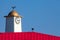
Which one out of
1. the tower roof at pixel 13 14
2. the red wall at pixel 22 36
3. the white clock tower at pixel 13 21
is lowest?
the red wall at pixel 22 36

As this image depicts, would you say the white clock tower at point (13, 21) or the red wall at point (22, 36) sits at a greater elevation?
the white clock tower at point (13, 21)

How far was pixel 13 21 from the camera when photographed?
54500 millimetres

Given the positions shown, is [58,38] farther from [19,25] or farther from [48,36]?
[19,25]

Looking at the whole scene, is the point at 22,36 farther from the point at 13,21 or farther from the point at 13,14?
the point at 13,21

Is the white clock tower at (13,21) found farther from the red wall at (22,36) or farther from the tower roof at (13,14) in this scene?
the red wall at (22,36)

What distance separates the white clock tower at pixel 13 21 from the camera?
53562mm

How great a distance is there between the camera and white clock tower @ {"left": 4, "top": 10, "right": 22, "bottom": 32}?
53.6m

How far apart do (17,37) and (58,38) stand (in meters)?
4.16

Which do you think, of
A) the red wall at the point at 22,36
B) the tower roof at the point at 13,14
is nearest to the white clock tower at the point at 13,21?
the tower roof at the point at 13,14

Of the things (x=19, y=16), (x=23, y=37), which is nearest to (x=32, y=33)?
(x=23, y=37)

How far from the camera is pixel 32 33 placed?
37219 millimetres

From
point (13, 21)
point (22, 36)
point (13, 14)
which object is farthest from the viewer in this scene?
point (13, 21)

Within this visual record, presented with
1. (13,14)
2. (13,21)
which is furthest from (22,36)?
(13,21)

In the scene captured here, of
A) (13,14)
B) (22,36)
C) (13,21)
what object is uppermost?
(13,14)
